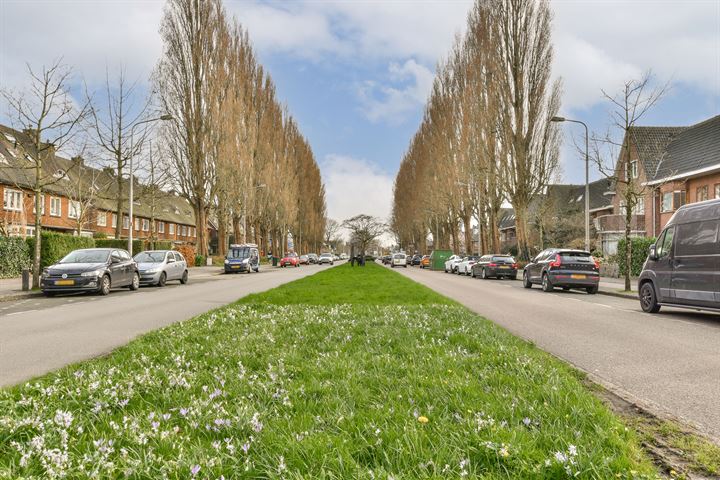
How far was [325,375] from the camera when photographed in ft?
15.7

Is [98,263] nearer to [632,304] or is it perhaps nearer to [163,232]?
[632,304]

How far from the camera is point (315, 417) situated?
350 cm

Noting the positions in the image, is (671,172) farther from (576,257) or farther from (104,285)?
(104,285)

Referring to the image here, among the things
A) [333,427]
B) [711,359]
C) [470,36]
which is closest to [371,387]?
[333,427]

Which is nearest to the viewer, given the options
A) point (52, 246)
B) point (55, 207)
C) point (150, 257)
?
point (150, 257)

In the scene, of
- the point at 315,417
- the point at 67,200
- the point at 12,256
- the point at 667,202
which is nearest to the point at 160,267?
the point at 12,256

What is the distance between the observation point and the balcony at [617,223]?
4059 cm

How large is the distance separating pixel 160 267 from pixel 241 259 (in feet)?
49.1

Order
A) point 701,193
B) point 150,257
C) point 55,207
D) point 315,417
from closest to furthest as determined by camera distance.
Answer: point 315,417, point 150,257, point 701,193, point 55,207

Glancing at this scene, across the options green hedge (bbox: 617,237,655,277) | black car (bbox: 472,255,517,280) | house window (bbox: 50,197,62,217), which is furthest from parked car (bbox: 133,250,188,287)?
house window (bbox: 50,197,62,217)

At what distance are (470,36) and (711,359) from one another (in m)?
39.3

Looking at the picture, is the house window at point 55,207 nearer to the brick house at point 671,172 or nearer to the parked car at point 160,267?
the parked car at point 160,267

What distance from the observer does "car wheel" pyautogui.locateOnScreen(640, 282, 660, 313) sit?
41.7 ft

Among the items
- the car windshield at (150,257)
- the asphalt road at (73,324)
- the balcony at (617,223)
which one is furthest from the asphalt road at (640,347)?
the balcony at (617,223)
